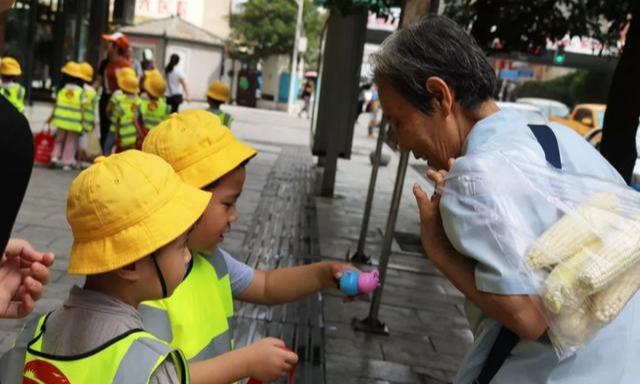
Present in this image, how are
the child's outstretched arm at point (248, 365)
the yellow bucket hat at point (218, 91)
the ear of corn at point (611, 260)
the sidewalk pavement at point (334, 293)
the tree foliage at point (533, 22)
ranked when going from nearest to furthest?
the ear of corn at point (611, 260) < the child's outstretched arm at point (248, 365) < the sidewalk pavement at point (334, 293) < the tree foliage at point (533, 22) < the yellow bucket hat at point (218, 91)

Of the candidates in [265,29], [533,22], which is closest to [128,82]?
[533,22]

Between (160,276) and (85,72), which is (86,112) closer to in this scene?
(85,72)

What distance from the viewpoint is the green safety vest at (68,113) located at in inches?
356

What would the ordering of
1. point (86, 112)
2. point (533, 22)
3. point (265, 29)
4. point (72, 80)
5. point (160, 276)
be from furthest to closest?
1. point (265, 29)
2. point (72, 80)
3. point (86, 112)
4. point (533, 22)
5. point (160, 276)

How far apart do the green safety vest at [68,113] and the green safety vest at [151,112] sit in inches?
30.5

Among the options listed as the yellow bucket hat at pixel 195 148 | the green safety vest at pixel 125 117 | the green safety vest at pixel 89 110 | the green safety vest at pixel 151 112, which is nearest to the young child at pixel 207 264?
the yellow bucket hat at pixel 195 148

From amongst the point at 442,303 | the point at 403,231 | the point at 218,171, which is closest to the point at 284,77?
the point at 403,231

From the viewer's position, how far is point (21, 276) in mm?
1619

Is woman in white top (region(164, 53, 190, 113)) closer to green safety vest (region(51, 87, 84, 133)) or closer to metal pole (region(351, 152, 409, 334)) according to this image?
green safety vest (region(51, 87, 84, 133))

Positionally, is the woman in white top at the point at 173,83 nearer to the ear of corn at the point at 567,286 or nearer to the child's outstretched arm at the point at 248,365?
the child's outstretched arm at the point at 248,365

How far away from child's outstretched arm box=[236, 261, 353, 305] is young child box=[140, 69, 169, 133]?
699 cm

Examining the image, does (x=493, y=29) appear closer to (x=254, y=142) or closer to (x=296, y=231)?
(x=296, y=231)

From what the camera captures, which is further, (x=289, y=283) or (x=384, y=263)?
(x=384, y=263)

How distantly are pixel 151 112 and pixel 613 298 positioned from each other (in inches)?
333
